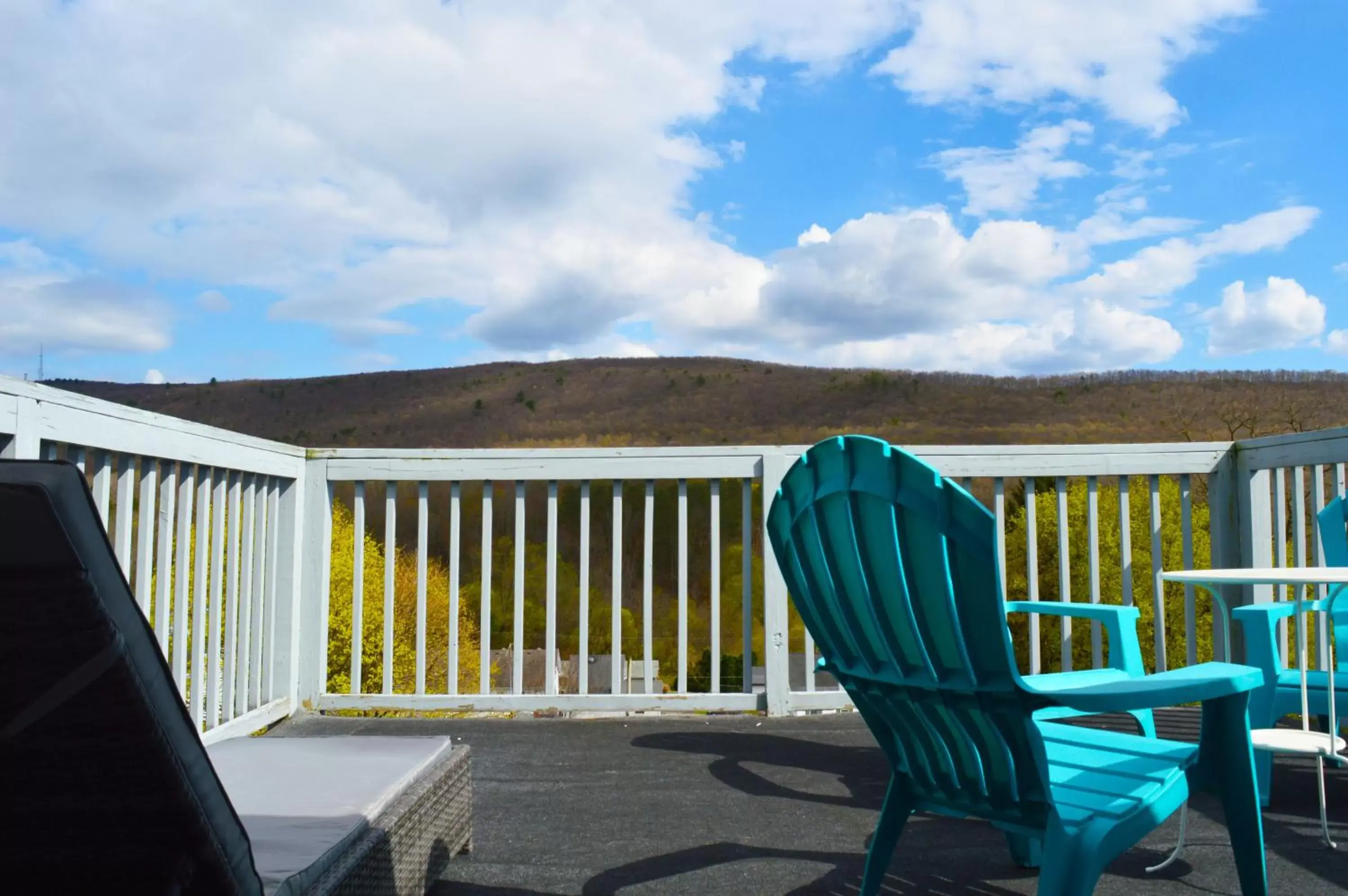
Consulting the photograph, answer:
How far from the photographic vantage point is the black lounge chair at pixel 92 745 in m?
0.79

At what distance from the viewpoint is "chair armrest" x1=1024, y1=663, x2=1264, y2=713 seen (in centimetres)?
129

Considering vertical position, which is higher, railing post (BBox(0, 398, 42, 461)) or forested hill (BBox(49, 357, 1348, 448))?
forested hill (BBox(49, 357, 1348, 448))

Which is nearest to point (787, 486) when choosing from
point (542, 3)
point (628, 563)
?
point (542, 3)

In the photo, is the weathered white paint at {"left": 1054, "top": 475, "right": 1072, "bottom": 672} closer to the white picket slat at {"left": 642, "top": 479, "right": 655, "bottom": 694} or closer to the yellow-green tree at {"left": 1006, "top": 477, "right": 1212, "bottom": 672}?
the white picket slat at {"left": 642, "top": 479, "right": 655, "bottom": 694}

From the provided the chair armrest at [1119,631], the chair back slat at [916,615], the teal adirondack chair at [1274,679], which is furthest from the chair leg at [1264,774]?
the chair back slat at [916,615]

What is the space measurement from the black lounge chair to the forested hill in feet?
82.1

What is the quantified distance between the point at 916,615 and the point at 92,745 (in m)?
1.06

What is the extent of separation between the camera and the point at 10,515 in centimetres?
77

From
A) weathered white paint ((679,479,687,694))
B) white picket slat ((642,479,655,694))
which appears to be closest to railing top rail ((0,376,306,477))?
white picket slat ((642,479,655,694))

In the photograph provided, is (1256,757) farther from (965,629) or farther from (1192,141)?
(1192,141)

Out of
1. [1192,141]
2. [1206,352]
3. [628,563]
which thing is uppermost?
[1192,141]

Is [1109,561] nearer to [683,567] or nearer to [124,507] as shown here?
[683,567]

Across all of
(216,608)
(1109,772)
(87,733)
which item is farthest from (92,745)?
(216,608)

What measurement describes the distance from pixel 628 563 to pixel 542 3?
33.3 feet
